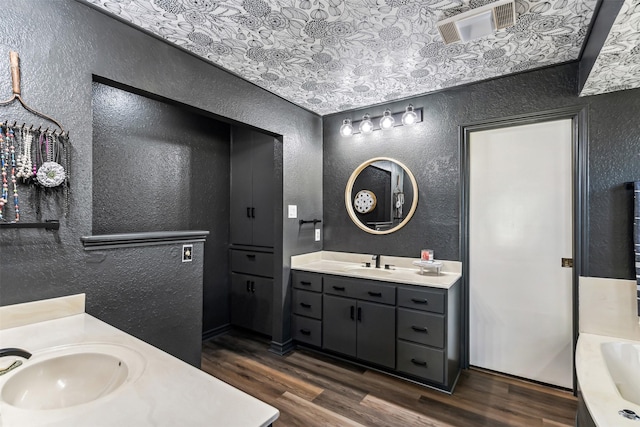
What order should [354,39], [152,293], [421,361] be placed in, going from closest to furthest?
[152,293], [354,39], [421,361]

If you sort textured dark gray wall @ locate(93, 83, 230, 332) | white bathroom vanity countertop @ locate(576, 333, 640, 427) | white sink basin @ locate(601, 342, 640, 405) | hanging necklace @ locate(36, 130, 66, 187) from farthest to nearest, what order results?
textured dark gray wall @ locate(93, 83, 230, 332), white sink basin @ locate(601, 342, 640, 405), hanging necklace @ locate(36, 130, 66, 187), white bathroom vanity countertop @ locate(576, 333, 640, 427)

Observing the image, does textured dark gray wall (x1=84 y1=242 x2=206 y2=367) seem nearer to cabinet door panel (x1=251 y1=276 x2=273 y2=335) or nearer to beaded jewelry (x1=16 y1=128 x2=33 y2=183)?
beaded jewelry (x1=16 y1=128 x2=33 y2=183)

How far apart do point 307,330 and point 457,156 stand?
84.3 inches

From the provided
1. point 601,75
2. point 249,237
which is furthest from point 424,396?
point 601,75

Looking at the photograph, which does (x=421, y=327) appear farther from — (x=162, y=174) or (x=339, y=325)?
(x=162, y=174)

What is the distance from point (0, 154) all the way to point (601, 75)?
3.25 m

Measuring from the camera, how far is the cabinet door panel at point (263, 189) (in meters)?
3.34

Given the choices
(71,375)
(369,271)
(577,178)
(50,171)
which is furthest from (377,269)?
(50,171)

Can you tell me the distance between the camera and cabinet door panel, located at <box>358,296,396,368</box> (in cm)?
261

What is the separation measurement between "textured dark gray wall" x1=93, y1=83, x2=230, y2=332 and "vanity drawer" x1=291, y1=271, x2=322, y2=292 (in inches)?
37.4

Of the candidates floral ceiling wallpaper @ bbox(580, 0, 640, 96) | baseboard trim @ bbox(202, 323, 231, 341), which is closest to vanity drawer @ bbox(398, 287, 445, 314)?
floral ceiling wallpaper @ bbox(580, 0, 640, 96)

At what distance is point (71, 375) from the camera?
1119mm

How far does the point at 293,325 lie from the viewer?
3.19 m

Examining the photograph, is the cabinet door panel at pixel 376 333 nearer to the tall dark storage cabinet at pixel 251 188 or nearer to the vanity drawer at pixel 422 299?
the vanity drawer at pixel 422 299
